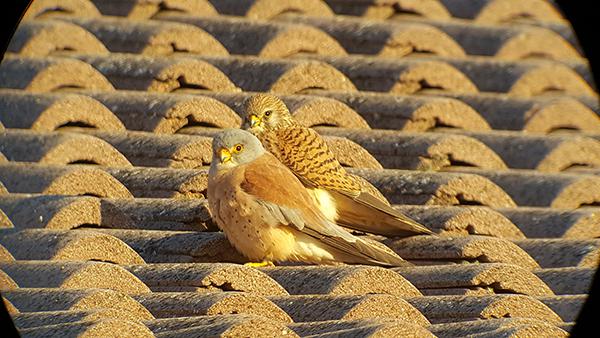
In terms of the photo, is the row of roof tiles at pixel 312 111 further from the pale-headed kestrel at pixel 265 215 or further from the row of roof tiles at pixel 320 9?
the row of roof tiles at pixel 320 9

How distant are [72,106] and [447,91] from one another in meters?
1.78

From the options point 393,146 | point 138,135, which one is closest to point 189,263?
point 138,135

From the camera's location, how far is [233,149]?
5488mm

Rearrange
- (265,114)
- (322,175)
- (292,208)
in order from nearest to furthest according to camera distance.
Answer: (292,208) < (322,175) < (265,114)

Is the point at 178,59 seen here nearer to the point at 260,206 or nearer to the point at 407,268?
the point at 260,206

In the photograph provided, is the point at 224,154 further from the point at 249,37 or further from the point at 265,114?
the point at 249,37

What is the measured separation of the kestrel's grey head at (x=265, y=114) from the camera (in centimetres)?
591

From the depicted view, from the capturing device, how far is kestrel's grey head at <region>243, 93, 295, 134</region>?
19.4 feet

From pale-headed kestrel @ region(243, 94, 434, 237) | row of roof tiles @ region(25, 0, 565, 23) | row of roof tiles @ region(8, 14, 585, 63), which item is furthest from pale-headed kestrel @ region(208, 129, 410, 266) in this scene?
row of roof tiles @ region(25, 0, 565, 23)

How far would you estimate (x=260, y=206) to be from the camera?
5445mm

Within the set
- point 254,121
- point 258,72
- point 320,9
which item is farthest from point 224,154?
point 320,9

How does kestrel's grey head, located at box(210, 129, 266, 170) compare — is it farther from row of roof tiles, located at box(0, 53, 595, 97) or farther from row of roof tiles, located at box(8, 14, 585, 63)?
row of roof tiles, located at box(8, 14, 585, 63)

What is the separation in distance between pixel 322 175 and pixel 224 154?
437 millimetres

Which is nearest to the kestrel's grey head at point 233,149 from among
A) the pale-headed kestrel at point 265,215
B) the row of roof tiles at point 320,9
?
the pale-headed kestrel at point 265,215
